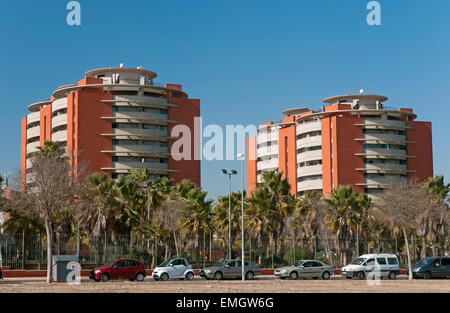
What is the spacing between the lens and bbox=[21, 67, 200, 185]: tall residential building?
101m

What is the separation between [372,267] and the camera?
43.4m

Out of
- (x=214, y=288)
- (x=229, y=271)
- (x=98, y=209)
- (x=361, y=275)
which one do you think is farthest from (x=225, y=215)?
(x=214, y=288)

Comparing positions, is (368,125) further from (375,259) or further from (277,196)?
(375,259)

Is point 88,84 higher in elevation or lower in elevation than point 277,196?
higher

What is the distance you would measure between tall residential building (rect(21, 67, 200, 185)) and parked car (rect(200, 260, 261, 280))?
58.7 meters

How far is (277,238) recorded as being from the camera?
61.1 m

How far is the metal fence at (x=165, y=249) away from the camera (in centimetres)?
4650

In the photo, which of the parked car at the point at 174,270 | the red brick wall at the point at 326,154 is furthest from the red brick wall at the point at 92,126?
the parked car at the point at 174,270

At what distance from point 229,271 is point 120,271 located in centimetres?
812

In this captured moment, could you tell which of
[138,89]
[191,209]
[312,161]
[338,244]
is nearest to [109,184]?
[191,209]

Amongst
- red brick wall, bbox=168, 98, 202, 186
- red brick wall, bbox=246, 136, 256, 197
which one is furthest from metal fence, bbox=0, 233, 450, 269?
red brick wall, bbox=246, 136, 256, 197

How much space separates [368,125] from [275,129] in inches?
957

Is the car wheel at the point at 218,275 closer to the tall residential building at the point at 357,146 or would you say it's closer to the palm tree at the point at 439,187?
the palm tree at the point at 439,187

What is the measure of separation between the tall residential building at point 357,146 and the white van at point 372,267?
63801mm
